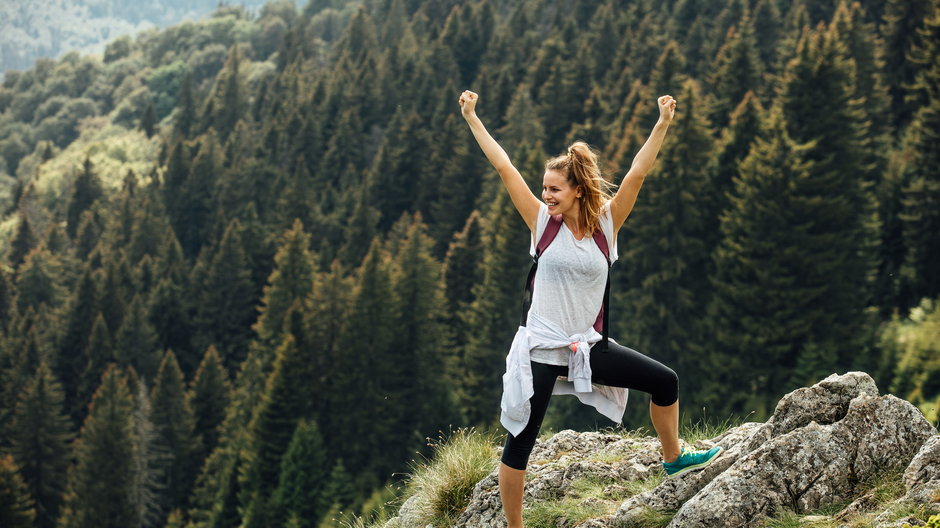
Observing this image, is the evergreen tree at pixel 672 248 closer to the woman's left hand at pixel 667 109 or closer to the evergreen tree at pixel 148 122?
the woman's left hand at pixel 667 109

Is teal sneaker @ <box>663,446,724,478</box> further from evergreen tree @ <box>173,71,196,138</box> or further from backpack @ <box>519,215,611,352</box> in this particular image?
evergreen tree @ <box>173,71,196,138</box>

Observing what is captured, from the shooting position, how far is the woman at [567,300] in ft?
21.4

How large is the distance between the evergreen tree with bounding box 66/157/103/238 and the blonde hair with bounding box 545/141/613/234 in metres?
135

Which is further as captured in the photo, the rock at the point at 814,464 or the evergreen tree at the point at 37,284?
the evergreen tree at the point at 37,284

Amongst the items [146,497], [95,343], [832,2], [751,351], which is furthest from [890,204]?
[95,343]

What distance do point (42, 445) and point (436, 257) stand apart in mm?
34126

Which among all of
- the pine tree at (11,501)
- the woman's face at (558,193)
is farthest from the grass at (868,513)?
the pine tree at (11,501)

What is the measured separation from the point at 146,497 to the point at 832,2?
210 ft

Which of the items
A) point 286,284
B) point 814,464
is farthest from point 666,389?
point 286,284

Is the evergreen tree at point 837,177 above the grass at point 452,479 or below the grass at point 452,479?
above

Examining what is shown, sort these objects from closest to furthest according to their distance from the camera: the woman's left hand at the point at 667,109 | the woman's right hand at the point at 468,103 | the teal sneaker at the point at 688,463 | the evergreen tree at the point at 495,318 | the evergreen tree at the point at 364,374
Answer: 1. the woman's left hand at the point at 667,109
2. the woman's right hand at the point at 468,103
3. the teal sneaker at the point at 688,463
4. the evergreen tree at the point at 495,318
5. the evergreen tree at the point at 364,374

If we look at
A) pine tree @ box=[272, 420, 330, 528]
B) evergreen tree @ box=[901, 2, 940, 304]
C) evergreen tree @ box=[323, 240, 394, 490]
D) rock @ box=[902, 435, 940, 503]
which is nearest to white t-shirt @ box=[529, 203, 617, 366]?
rock @ box=[902, 435, 940, 503]

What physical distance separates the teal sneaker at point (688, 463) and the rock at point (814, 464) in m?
0.52

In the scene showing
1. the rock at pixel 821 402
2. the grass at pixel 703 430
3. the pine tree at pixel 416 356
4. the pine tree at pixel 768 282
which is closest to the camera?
the rock at pixel 821 402
